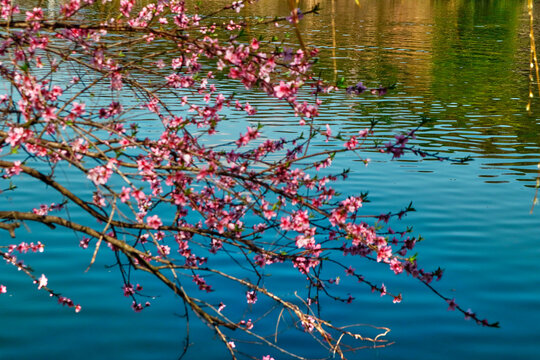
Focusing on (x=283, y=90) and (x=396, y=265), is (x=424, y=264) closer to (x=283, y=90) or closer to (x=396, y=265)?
(x=396, y=265)

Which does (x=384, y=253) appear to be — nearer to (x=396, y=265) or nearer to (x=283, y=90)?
(x=396, y=265)

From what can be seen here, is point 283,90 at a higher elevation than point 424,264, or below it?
higher

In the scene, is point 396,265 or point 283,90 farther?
point 396,265

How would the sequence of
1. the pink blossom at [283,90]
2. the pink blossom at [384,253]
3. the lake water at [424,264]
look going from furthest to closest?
the lake water at [424,264], the pink blossom at [384,253], the pink blossom at [283,90]

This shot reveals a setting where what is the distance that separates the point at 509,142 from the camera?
738 inches

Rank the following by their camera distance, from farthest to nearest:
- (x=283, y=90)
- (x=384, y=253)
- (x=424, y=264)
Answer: (x=424, y=264), (x=384, y=253), (x=283, y=90)

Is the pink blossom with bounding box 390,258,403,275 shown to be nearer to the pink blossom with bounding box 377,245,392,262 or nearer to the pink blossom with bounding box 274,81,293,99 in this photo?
the pink blossom with bounding box 377,245,392,262

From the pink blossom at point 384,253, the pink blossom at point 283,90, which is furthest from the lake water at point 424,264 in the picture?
the pink blossom at point 384,253

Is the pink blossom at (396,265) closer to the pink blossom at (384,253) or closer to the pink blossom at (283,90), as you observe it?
the pink blossom at (384,253)

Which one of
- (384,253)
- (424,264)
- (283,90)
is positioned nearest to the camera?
(283,90)

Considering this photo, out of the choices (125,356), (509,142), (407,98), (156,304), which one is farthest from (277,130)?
(125,356)

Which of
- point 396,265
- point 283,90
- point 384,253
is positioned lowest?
point 396,265

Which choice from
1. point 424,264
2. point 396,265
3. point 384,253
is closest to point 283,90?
point 384,253

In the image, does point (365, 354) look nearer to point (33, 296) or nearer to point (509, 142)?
point (33, 296)
